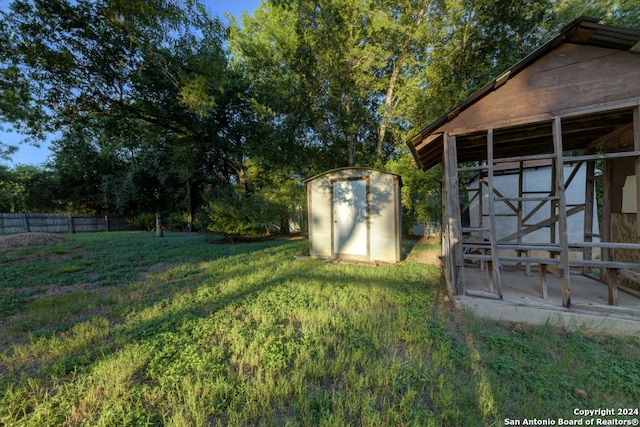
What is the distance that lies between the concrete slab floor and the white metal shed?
2698mm

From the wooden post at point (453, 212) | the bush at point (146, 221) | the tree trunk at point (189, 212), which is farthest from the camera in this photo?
the bush at point (146, 221)

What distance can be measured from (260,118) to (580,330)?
524 inches

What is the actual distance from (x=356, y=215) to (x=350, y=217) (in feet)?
0.63

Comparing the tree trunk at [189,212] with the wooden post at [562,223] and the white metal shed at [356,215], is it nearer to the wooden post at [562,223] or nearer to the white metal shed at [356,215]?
the white metal shed at [356,215]

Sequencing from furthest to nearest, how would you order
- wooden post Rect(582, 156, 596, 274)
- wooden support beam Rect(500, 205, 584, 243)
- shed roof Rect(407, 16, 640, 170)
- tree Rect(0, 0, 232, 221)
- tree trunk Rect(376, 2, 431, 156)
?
1. tree trunk Rect(376, 2, 431, 156)
2. tree Rect(0, 0, 232, 221)
3. wooden post Rect(582, 156, 596, 274)
4. wooden support beam Rect(500, 205, 584, 243)
5. shed roof Rect(407, 16, 640, 170)

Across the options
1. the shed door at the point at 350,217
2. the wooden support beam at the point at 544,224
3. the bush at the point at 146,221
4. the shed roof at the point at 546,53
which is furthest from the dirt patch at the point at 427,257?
the bush at the point at 146,221

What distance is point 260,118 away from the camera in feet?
41.3

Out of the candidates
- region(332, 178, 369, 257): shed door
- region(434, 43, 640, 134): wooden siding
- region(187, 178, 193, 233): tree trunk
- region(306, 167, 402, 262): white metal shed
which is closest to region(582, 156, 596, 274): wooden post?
region(434, 43, 640, 134): wooden siding

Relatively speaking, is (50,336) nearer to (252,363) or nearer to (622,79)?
(252,363)

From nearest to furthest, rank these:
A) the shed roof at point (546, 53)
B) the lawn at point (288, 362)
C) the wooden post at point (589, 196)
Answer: the lawn at point (288, 362) → the shed roof at point (546, 53) → the wooden post at point (589, 196)

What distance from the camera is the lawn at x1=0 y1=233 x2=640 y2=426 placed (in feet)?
5.72

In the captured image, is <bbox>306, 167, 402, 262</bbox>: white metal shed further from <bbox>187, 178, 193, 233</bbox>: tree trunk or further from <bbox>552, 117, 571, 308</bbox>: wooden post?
<bbox>187, 178, 193, 233</bbox>: tree trunk

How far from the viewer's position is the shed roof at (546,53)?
2.71m

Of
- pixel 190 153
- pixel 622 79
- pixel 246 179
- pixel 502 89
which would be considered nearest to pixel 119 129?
pixel 190 153
